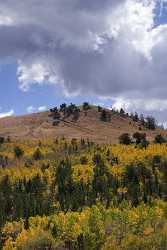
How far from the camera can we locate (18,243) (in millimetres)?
195000

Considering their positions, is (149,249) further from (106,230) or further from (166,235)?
(106,230)

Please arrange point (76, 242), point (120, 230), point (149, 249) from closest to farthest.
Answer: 1. point (149, 249)
2. point (120, 230)
3. point (76, 242)

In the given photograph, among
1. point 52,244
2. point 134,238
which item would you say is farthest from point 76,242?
point 134,238

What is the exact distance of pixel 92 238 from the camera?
182875 mm

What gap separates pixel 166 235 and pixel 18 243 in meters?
71.4

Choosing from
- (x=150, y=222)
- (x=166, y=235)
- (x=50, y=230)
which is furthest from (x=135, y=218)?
(x=166, y=235)

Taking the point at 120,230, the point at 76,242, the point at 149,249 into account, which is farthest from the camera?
the point at 76,242

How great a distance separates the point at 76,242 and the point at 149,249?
6292 cm

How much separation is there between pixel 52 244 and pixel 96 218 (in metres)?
19.8

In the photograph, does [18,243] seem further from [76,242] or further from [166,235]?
[166,235]

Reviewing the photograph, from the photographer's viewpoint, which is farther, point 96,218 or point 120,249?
point 96,218

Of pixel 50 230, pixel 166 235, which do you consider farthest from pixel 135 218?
pixel 166 235

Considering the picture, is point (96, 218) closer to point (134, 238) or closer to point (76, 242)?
point (76, 242)

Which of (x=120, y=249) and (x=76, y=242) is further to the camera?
(x=76, y=242)
